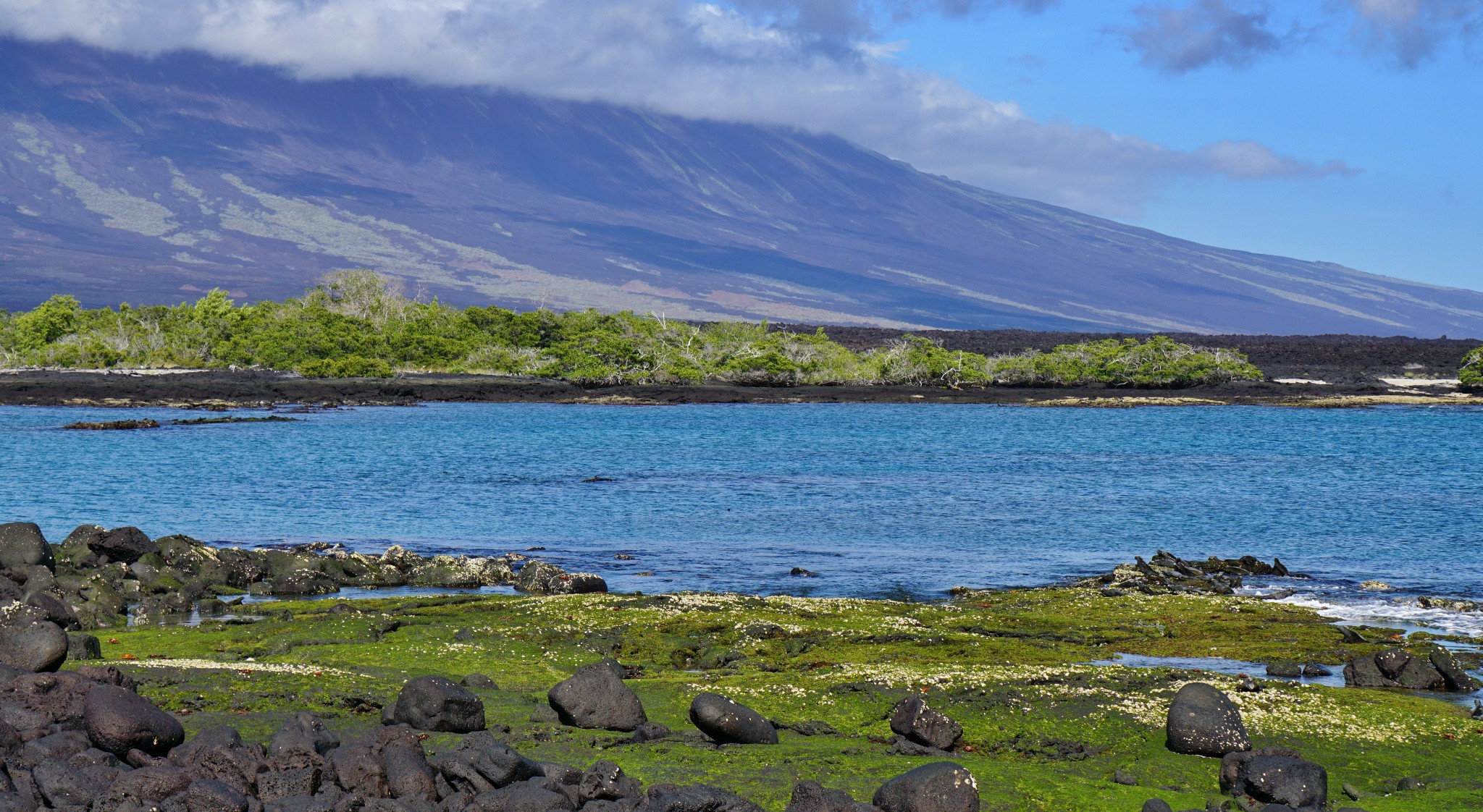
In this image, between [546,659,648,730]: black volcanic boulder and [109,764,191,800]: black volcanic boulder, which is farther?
[546,659,648,730]: black volcanic boulder

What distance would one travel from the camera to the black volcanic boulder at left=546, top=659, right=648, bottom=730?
1186 cm

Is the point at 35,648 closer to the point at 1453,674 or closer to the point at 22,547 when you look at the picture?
the point at 22,547

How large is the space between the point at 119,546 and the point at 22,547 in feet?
6.35

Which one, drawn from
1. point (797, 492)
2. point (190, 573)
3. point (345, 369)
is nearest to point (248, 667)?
point (190, 573)

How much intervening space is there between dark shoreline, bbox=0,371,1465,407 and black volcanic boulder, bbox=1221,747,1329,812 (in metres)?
69.0

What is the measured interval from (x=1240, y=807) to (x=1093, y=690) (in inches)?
117

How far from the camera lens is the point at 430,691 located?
11.5 m

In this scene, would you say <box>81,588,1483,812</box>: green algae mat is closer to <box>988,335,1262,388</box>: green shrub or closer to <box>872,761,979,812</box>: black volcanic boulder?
<box>872,761,979,812</box>: black volcanic boulder

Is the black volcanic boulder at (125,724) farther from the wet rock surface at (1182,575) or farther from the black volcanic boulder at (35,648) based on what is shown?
the wet rock surface at (1182,575)

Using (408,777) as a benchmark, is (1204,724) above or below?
above

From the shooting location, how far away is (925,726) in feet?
38.8

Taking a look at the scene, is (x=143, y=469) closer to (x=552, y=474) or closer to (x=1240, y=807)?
(x=552, y=474)

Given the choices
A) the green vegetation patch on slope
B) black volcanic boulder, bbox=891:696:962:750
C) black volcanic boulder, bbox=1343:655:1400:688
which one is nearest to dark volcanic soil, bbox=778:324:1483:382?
the green vegetation patch on slope

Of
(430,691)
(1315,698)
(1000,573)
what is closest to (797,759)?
(430,691)
